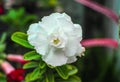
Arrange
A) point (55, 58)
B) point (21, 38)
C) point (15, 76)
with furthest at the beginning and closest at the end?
point (15, 76) → point (21, 38) → point (55, 58)

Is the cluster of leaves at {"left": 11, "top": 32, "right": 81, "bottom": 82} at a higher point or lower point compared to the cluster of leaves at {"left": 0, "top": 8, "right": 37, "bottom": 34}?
higher

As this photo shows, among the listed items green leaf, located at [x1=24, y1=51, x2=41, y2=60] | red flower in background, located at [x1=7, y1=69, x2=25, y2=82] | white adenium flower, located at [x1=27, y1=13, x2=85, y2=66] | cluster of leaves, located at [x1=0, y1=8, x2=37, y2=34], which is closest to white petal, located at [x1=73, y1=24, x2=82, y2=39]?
white adenium flower, located at [x1=27, y1=13, x2=85, y2=66]

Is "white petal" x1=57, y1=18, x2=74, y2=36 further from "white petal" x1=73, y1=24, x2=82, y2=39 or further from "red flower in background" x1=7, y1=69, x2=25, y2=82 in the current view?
"red flower in background" x1=7, y1=69, x2=25, y2=82

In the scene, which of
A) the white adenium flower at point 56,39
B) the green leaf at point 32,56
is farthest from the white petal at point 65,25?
the green leaf at point 32,56

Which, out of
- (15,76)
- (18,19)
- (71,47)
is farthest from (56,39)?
(18,19)

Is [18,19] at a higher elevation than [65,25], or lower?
lower

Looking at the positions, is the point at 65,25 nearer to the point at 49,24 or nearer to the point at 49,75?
the point at 49,24

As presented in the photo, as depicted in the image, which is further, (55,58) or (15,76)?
(15,76)

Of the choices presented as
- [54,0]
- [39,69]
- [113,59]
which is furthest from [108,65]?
[39,69]

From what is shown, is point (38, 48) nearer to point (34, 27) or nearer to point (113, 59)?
point (34, 27)
